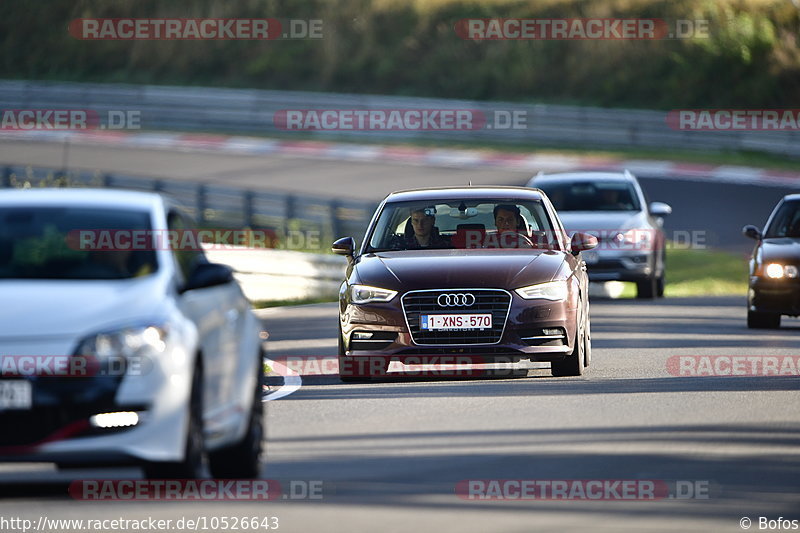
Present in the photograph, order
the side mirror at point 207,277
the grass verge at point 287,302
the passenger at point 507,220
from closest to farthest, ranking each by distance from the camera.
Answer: the side mirror at point 207,277 → the passenger at point 507,220 → the grass verge at point 287,302

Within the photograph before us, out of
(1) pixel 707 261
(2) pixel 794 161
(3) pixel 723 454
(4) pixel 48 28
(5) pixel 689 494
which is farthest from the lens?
(4) pixel 48 28

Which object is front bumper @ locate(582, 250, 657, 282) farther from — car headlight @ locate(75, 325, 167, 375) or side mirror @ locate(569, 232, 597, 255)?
car headlight @ locate(75, 325, 167, 375)

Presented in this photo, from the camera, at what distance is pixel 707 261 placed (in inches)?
1336

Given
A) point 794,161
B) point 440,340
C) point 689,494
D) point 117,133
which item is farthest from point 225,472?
point 117,133

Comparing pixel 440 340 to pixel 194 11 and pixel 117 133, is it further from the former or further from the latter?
pixel 194 11

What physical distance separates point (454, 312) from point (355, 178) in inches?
1074

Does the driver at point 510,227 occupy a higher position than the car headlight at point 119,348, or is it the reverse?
the driver at point 510,227

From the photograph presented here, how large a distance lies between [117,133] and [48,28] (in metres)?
14.1

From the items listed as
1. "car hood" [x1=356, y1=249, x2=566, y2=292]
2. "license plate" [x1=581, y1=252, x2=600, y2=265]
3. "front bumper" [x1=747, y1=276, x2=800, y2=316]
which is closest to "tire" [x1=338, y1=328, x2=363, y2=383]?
"car hood" [x1=356, y1=249, x2=566, y2=292]

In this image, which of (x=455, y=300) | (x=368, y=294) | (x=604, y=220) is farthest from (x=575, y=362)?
(x=604, y=220)

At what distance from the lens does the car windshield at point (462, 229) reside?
1519 cm

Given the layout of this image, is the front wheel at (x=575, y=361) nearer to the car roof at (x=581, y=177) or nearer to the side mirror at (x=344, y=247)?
the side mirror at (x=344, y=247)

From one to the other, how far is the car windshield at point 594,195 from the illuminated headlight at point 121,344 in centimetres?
1743

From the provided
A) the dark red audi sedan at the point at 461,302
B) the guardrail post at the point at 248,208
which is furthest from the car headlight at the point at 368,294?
the guardrail post at the point at 248,208
